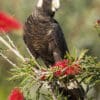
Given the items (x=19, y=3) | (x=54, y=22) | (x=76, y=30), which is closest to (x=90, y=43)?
(x=76, y=30)

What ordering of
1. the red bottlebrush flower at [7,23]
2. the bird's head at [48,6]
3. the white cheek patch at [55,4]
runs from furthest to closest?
the bird's head at [48,6] < the white cheek patch at [55,4] < the red bottlebrush flower at [7,23]

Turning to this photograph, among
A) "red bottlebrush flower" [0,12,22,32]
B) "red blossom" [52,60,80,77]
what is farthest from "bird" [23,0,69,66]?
"red bottlebrush flower" [0,12,22,32]

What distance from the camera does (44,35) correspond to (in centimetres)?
403

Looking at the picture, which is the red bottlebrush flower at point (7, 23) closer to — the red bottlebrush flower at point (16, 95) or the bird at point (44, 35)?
the red bottlebrush flower at point (16, 95)

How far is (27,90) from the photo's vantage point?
3.04 meters

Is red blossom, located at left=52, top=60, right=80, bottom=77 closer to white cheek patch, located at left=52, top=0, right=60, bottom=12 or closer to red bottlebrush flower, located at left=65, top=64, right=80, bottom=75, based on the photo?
red bottlebrush flower, located at left=65, top=64, right=80, bottom=75

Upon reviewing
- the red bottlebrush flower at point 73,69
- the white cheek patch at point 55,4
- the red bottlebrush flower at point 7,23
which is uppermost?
the white cheek patch at point 55,4

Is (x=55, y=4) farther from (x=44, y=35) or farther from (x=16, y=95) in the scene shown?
(x=16, y=95)

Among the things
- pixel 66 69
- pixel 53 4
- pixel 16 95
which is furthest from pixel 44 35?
pixel 16 95

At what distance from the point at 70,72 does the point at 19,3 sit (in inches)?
251

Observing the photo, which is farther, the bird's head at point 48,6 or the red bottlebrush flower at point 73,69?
the bird's head at point 48,6

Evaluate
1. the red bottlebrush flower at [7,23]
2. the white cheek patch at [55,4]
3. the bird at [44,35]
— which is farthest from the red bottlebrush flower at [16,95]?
the bird at [44,35]

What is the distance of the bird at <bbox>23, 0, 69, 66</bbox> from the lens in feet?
13.1

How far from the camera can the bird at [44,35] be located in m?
3.98
